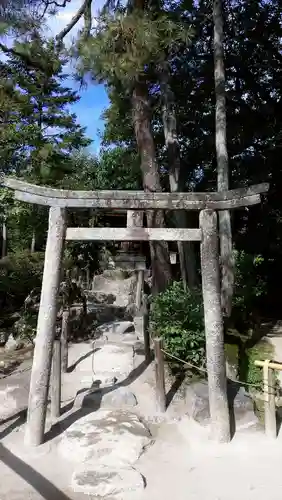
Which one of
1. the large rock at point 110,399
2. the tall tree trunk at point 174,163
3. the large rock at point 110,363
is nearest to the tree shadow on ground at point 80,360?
the large rock at point 110,363

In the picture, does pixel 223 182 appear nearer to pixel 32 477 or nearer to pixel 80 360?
pixel 80 360

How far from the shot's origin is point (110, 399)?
19.9 feet

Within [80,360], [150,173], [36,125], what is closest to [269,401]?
[80,360]

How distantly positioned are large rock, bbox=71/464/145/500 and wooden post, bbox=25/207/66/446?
87 centimetres

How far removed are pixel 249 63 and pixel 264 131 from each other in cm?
247

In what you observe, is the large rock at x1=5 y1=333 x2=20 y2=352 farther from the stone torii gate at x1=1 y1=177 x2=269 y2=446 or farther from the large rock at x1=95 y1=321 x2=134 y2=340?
the stone torii gate at x1=1 y1=177 x2=269 y2=446

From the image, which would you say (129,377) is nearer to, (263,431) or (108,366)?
(108,366)

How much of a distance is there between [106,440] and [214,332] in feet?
5.92

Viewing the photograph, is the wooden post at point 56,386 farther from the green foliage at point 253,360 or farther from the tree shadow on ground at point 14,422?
the green foliage at point 253,360

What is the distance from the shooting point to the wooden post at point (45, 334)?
510 cm

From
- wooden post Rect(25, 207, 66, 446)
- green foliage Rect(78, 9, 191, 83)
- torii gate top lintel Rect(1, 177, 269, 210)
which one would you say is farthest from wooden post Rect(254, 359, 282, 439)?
green foliage Rect(78, 9, 191, 83)

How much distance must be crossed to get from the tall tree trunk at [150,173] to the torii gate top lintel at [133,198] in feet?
11.9

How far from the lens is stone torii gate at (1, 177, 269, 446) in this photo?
204 inches

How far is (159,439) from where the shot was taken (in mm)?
5266
